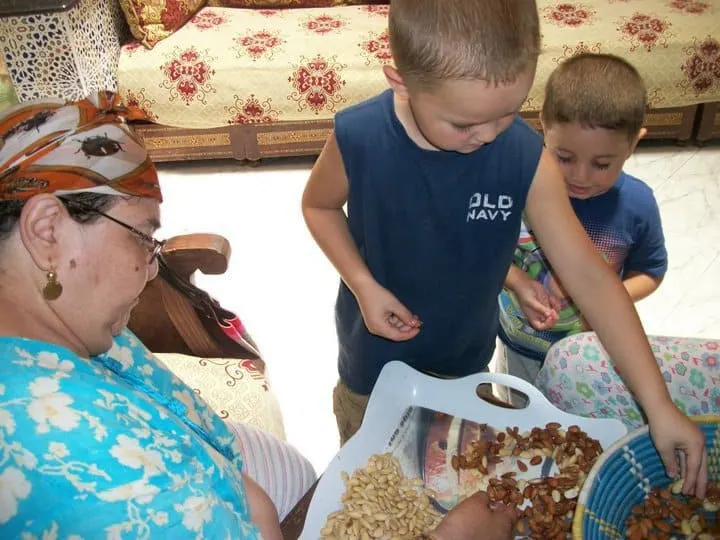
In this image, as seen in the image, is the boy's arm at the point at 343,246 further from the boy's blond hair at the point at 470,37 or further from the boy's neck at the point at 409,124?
the boy's blond hair at the point at 470,37

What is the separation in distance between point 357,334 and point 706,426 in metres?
0.62

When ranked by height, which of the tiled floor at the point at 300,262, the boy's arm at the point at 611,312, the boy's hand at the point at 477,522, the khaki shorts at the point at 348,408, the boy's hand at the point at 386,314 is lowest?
the tiled floor at the point at 300,262

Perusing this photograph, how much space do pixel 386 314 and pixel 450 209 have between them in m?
0.20

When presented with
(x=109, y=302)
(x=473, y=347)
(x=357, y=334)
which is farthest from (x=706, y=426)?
(x=109, y=302)

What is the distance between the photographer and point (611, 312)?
0.97 m

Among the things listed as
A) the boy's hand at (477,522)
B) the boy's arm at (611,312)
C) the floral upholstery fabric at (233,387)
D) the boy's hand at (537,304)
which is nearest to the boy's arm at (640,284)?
the boy's hand at (537,304)

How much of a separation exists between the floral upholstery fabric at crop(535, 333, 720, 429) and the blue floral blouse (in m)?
0.54

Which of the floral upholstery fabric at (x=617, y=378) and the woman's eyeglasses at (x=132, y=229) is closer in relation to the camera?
the woman's eyeglasses at (x=132, y=229)

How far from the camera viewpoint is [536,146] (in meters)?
1.02

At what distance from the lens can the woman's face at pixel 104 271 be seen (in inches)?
31.3

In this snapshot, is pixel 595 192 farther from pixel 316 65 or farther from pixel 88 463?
pixel 316 65

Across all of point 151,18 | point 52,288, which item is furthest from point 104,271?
point 151,18

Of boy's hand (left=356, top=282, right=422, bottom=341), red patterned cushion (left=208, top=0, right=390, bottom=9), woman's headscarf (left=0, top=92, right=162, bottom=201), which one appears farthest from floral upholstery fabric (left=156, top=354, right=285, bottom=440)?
red patterned cushion (left=208, top=0, right=390, bottom=9)

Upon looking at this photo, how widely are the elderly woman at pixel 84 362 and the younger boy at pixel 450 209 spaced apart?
1.06ft
